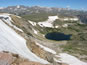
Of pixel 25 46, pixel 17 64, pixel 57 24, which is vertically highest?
pixel 57 24

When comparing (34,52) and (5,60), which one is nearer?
(5,60)

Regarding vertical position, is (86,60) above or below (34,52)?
above

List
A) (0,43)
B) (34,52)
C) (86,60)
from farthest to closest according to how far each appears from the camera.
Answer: (86,60)
(34,52)
(0,43)

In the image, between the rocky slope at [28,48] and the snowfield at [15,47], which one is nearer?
the snowfield at [15,47]

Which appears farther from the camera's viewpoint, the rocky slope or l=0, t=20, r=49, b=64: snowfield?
the rocky slope

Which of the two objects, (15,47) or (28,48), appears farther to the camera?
(28,48)

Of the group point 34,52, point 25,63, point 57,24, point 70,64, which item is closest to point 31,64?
point 25,63

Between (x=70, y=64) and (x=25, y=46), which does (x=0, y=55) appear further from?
(x=70, y=64)

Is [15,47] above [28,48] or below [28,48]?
below

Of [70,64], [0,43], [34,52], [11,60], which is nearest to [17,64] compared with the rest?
[11,60]

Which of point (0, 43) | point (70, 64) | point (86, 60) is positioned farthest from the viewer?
point (86, 60)

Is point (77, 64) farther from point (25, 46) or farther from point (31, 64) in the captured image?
point (31, 64)
